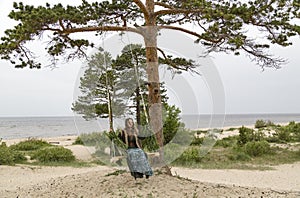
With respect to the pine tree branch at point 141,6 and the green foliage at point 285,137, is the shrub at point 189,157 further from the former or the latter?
the pine tree branch at point 141,6

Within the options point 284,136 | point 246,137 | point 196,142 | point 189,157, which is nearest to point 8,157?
point 189,157

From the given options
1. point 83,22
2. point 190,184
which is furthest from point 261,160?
point 83,22

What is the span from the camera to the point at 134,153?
22.2ft

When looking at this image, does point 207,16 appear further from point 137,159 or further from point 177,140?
point 177,140

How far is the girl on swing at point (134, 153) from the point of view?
6.77 meters

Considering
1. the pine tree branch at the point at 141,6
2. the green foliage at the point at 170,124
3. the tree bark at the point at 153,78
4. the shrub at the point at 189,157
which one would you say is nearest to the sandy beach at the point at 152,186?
the tree bark at the point at 153,78

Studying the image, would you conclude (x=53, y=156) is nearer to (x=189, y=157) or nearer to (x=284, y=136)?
(x=189, y=157)

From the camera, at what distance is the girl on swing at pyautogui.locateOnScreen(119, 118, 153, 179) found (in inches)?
266

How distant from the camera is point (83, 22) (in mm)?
7305

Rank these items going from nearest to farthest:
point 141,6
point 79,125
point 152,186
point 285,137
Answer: point 152,186, point 141,6, point 79,125, point 285,137

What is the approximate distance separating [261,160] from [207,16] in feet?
32.7

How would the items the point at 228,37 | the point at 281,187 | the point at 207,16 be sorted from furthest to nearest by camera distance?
the point at 281,187 → the point at 228,37 → the point at 207,16

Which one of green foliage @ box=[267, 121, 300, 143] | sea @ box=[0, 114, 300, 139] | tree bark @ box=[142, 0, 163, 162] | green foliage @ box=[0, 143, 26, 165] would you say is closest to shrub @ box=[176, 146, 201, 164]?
sea @ box=[0, 114, 300, 139]

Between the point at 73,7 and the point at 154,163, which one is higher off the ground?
the point at 73,7
